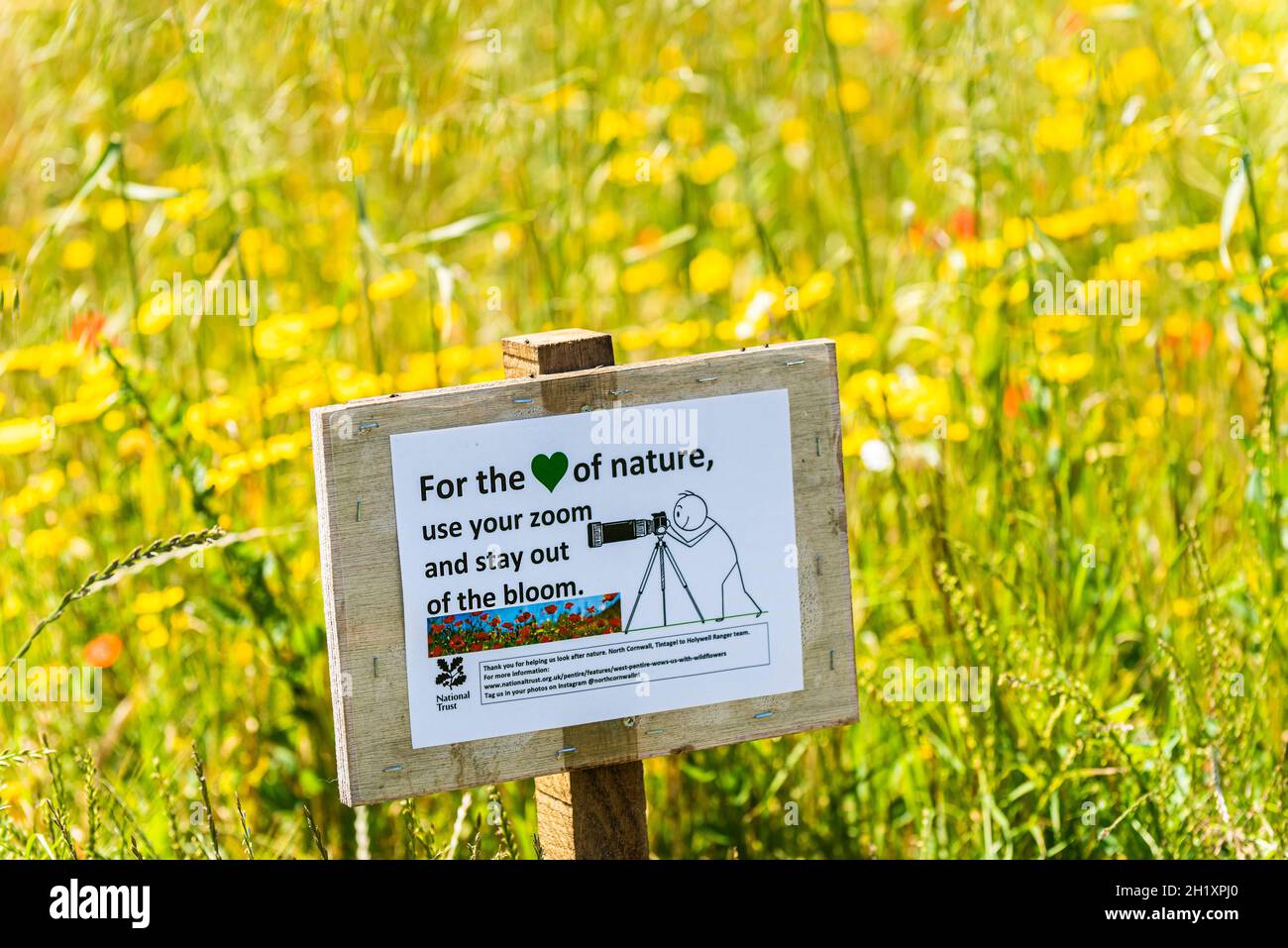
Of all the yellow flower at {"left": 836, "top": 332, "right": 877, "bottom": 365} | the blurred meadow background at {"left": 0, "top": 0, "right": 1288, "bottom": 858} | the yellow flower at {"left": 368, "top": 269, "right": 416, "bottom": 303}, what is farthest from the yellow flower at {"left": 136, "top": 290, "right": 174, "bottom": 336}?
the yellow flower at {"left": 836, "top": 332, "right": 877, "bottom": 365}

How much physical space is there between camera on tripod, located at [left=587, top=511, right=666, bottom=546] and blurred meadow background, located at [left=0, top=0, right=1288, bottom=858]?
0.34 metres

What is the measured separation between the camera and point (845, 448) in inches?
82.6

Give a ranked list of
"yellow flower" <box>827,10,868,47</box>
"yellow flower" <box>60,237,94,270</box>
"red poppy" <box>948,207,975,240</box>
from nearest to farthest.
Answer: "red poppy" <box>948,207,975,240</box> → "yellow flower" <box>60,237,94,270</box> → "yellow flower" <box>827,10,868,47</box>

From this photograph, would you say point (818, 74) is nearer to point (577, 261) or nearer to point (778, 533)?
point (577, 261)

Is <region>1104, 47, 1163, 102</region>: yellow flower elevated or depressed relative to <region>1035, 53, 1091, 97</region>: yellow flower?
elevated

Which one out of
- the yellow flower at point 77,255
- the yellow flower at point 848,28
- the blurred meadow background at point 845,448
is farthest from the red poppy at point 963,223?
the yellow flower at point 77,255

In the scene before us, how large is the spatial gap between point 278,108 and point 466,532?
3.76 ft

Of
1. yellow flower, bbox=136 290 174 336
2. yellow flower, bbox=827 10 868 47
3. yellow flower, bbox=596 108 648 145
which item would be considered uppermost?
yellow flower, bbox=827 10 868 47

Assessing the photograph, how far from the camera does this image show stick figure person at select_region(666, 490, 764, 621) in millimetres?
1302

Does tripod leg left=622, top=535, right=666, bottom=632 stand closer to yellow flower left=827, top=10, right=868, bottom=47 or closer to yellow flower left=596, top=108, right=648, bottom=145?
yellow flower left=596, top=108, right=648, bottom=145

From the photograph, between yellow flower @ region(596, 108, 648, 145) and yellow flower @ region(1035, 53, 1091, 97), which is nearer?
yellow flower @ region(596, 108, 648, 145)

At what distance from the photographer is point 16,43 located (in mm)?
2330

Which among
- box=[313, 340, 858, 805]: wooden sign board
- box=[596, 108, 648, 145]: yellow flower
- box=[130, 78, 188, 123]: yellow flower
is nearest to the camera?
box=[313, 340, 858, 805]: wooden sign board
